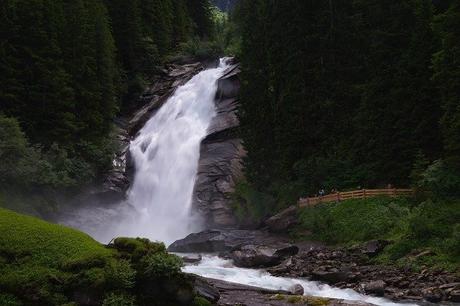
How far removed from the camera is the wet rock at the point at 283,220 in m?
30.3

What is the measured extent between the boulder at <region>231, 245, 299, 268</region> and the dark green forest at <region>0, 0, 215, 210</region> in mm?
14660

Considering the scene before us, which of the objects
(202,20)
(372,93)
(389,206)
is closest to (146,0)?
(202,20)

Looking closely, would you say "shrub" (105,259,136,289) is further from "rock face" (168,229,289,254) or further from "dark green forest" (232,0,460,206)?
"dark green forest" (232,0,460,206)

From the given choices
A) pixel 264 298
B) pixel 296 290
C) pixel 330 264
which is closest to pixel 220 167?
pixel 330 264

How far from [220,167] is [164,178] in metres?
5.05

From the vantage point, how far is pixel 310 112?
3491 cm

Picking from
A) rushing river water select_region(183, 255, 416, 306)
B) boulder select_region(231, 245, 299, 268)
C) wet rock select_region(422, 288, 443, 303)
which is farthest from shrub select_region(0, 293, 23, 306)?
wet rock select_region(422, 288, 443, 303)

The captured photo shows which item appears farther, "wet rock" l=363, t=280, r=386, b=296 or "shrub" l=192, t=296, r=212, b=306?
"wet rock" l=363, t=280, r=386, b=296

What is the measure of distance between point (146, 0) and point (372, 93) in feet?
131

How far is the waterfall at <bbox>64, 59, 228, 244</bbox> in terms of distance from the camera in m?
37.0

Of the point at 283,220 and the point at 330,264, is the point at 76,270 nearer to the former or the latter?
the point at 330,264

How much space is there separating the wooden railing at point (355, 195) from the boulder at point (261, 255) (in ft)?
18.9

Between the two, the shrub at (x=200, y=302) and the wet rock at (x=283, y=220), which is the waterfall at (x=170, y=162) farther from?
the shrub at (x=200, y=302)

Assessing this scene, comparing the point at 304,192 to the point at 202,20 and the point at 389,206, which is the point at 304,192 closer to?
the point at 389,206
